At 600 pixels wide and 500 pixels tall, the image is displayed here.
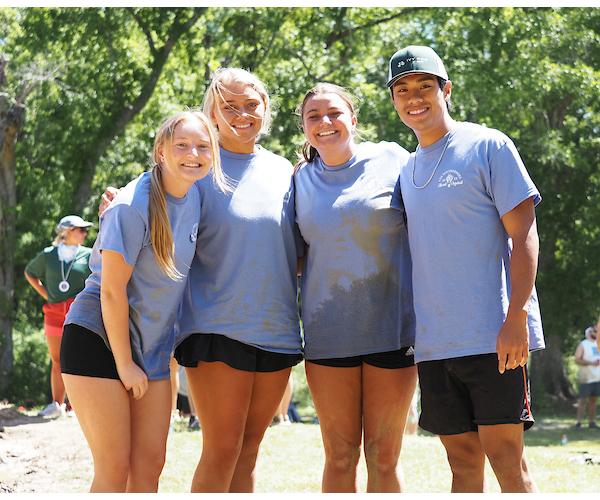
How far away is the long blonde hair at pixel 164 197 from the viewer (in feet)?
8.87

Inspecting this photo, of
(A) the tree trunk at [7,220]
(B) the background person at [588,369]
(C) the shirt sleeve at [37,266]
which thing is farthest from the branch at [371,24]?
(C) the shirt sleeve at [37,266]

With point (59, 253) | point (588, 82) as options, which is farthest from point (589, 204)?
point (59, 253)

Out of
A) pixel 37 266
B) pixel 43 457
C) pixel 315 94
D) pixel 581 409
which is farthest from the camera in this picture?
pixel 581 409

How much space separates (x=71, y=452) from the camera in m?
6.04

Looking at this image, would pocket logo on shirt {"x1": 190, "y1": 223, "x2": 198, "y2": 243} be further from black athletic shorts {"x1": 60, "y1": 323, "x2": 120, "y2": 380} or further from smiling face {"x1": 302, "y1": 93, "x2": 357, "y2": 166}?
smiling face {"x1": 302, "y1": 93, "x2": 357, "y2": 166}

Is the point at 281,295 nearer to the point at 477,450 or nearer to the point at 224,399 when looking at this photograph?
the point at 224,399

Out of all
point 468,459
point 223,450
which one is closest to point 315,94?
point 223,450

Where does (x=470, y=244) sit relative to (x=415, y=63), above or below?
below

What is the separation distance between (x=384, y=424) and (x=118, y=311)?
1.37 metres

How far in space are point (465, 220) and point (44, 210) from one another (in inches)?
522

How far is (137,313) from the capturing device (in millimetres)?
2742

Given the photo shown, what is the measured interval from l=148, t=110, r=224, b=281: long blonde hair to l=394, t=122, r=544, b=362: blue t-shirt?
1.03 m

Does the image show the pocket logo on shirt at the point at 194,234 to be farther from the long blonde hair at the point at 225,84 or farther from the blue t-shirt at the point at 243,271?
the long blonde hair at the point at 225,84

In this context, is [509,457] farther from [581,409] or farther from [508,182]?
[581,409]
